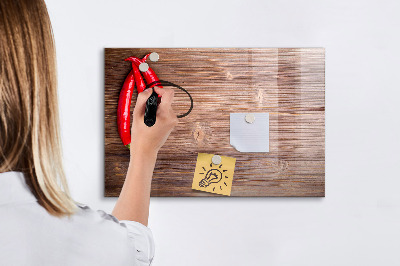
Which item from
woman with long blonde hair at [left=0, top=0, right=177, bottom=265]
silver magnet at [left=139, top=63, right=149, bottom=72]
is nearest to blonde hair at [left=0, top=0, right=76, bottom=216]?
woman with long blonde hair at [left=0, top=0, right=177, bottom=265]

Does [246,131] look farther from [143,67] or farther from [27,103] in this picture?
[27,103]

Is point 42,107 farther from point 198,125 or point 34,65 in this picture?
point 198,125

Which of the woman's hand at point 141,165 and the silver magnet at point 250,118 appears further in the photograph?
the silver magnet at point 250,118

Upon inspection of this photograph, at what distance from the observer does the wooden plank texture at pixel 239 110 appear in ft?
4.09

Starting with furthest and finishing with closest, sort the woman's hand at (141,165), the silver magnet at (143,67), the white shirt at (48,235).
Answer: the silver magnet at (143,67)
the woman's hand at (141,165)
the white shirt at (48,235)

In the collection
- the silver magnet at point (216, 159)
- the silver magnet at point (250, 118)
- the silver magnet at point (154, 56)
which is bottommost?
the silver magnet at point (216, 159)

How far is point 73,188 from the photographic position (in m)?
1.29

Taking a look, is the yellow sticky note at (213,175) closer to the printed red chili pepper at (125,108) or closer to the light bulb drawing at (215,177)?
the light bulb drawing at (215,177)

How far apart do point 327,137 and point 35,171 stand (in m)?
0.97

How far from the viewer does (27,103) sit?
1.53ft

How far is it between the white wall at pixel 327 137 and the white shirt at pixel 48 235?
78 cm

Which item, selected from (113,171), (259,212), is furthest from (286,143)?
(113,171)

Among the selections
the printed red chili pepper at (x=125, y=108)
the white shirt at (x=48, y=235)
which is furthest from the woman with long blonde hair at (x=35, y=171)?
the printed red chili pepper at (x=125, y=108)

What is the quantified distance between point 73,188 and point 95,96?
0.93 ft
